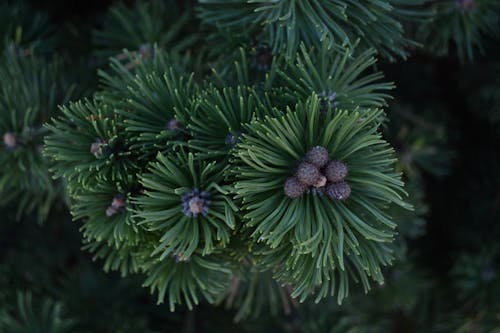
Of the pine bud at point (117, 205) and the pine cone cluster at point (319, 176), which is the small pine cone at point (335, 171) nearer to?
the pine cone cluster at point (319, 176)

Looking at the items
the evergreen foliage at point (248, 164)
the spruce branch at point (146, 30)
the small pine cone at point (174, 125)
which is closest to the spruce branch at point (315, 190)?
the evergreen foliage at point (248, 164)

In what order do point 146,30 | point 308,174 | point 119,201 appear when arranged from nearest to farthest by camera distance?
point 308,174
point 119,201
point 146,30

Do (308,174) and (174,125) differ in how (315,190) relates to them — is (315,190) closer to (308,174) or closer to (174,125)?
(308,174)

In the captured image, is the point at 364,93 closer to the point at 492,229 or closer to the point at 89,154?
the point at 89,154

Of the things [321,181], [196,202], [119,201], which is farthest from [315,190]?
[119,201]

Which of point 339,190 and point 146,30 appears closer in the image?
point 339,190

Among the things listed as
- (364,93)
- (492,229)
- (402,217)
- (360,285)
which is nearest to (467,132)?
(492,229)

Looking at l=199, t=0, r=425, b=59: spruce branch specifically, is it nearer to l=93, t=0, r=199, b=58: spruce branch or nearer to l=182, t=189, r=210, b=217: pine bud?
l=93, t=0, r=199, b=58: spruce branch
